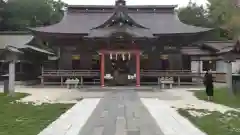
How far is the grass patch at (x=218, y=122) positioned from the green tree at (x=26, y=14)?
163ft

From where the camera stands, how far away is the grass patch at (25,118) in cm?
965

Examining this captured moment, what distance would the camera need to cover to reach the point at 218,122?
1093cm

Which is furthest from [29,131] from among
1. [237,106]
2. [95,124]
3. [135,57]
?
[135,57]

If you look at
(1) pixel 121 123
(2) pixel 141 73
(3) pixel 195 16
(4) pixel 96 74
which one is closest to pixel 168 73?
(2) pixel 141 73

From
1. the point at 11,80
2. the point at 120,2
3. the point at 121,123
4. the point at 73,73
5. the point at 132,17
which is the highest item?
the point at 120,2

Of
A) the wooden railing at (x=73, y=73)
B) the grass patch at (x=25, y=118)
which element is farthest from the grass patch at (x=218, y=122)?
the wooden railing at (x=73, y=73)

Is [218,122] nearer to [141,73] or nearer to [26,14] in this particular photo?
[141,73]

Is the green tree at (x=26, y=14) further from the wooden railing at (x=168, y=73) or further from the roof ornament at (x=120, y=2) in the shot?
the wooden railing at (x=168, y=73)

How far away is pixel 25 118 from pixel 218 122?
6529 mm

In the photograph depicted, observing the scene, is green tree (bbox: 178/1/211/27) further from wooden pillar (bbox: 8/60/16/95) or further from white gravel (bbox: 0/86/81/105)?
wooden pillar (bbox: 8/60/16/95)

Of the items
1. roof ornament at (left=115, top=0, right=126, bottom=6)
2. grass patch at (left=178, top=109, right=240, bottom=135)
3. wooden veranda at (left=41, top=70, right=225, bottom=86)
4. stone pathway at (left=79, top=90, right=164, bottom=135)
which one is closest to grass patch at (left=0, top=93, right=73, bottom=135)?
stone pathway at (left=79, top=90, right=164, bottom=135)

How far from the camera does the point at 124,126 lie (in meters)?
10.4

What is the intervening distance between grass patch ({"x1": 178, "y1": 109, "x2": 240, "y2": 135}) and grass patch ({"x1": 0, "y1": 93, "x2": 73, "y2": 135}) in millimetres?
4828

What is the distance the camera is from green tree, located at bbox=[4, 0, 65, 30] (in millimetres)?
58909
